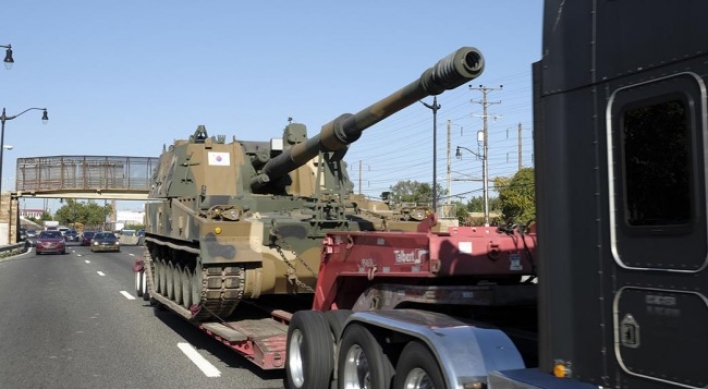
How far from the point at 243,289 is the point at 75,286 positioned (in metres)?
11.7

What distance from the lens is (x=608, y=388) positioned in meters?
3.07

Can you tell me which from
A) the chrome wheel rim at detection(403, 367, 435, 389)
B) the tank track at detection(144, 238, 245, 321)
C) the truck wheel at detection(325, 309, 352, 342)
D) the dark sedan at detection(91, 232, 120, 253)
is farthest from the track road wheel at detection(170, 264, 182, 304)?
the dark sedan at detection(91, 232, 120, 253)

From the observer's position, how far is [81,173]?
44.6 metres

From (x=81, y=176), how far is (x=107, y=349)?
124ft

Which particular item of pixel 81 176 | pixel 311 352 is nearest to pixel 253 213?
pixel 311 352

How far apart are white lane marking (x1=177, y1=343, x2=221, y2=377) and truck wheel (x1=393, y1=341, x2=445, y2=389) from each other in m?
3.83

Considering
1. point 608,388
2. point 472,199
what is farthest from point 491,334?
point 472,199

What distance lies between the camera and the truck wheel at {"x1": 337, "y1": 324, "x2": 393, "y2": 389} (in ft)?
16.4

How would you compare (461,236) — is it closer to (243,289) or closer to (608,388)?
(608,388)

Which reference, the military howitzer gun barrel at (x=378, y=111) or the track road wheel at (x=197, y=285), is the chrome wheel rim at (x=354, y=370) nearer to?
the military howitzer gun barrel at (x=378, y=111)

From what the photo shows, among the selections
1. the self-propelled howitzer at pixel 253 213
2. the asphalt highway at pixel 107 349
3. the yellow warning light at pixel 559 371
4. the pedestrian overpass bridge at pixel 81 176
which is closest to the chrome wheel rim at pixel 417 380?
the yellow warning light at pixel 559 371

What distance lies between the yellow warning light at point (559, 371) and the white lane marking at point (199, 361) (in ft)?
17.5

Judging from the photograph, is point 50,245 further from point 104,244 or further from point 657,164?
point 657,164

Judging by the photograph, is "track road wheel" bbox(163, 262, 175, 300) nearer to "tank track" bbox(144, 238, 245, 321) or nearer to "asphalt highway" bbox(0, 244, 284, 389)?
"asphalt highway" bbox(0, 244, 284, 389)
